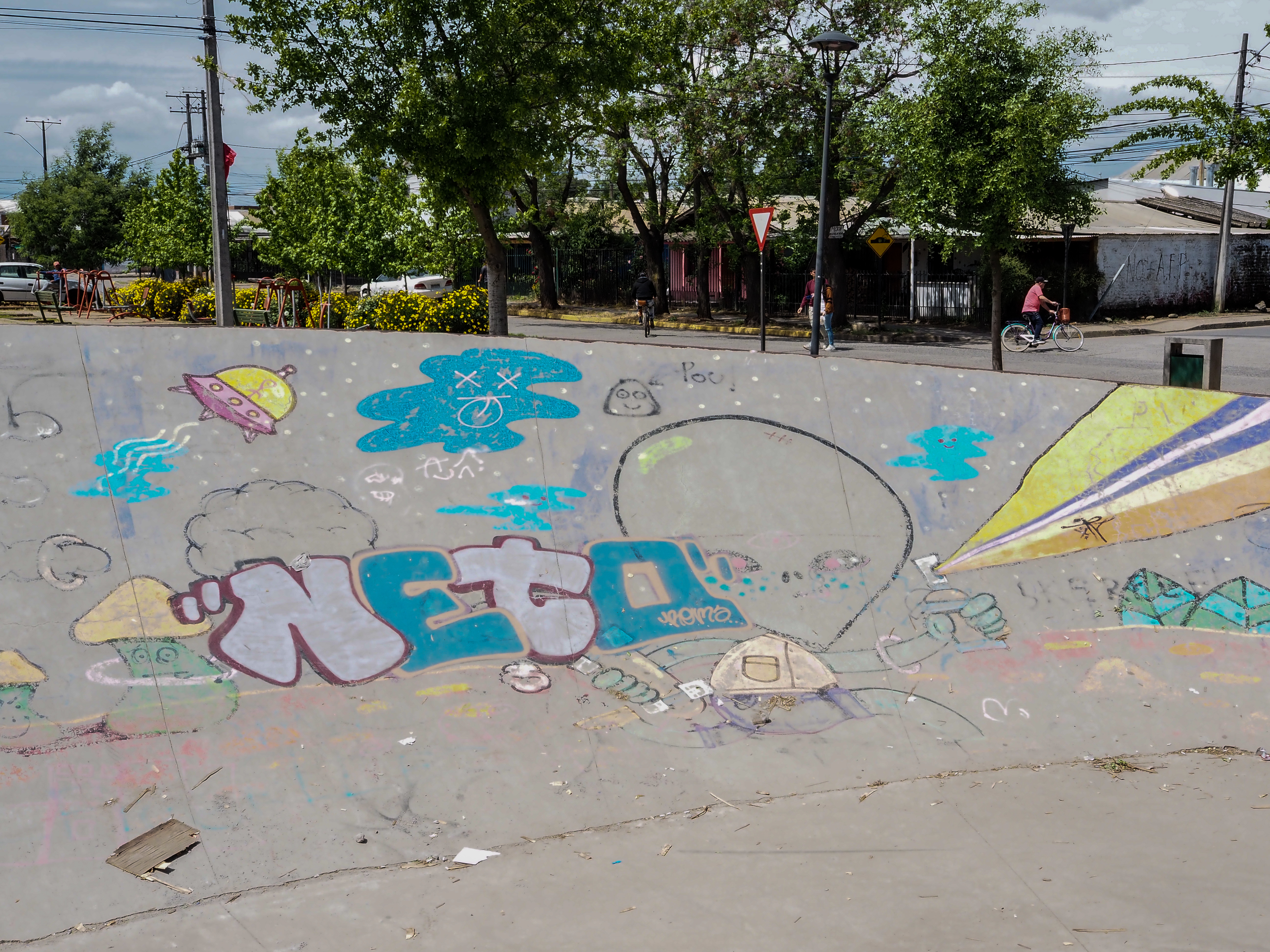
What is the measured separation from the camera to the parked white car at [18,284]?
30.8m

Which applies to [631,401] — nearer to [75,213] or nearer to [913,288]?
[913,288]

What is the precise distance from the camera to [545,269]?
32.3 meters

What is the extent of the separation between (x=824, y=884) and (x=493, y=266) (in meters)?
13.1

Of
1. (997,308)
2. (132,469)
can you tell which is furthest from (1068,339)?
(132,469)

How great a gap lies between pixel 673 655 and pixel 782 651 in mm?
682

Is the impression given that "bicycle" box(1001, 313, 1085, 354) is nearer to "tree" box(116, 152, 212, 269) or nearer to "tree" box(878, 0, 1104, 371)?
"tree" box(878, 0, 1104, 371)

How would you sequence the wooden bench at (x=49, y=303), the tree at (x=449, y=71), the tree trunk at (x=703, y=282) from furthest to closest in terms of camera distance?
the tree trunk at (x=703, y=282), the wooden bench at (x=49, y=303), the tree at (x=449, y=71)

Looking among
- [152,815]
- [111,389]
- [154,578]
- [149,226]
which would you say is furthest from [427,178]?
[149,226]

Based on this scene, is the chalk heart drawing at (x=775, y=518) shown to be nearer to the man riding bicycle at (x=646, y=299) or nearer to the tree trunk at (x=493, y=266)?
the tree trunk at (x=493, y=266)

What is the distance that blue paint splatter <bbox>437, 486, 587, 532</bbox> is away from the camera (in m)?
6.54

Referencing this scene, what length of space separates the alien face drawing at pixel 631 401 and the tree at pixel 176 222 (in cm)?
2993

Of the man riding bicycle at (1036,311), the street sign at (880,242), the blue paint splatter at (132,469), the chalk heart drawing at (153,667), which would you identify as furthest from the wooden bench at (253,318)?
the man riding bicycle at (1036,311)

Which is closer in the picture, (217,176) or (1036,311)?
(217,176)

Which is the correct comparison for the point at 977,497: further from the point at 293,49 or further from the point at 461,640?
the point at 293,49
